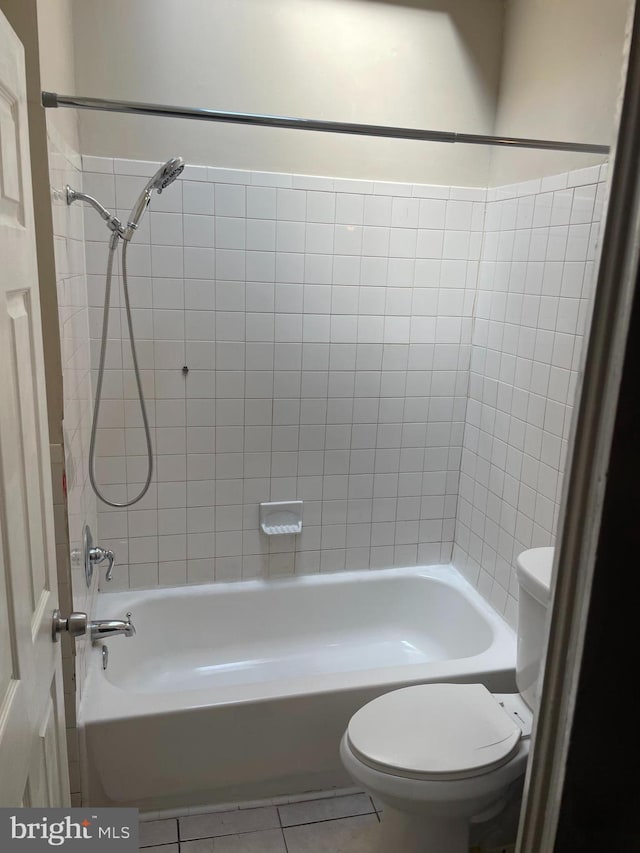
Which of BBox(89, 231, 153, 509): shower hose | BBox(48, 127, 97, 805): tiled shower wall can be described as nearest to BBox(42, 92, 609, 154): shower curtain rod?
BBox(48, 127, 97, 805): tiled shower wall

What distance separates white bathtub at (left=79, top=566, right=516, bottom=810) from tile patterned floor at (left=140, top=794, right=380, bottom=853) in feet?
0.20

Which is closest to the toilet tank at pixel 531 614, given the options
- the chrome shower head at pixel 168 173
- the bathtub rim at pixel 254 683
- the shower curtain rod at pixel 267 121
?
the bathtub rim at pixel 254 683

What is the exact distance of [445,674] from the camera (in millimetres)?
1984

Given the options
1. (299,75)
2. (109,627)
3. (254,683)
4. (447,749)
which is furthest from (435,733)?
(299,75)

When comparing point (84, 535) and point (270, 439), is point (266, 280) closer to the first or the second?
point (270, 439)

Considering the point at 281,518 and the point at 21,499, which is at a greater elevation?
the point at 21,499

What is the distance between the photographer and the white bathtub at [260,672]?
1.81 m

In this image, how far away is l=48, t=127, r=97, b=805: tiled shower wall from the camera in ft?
5.02

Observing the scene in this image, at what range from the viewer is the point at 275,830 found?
1850 millimetres

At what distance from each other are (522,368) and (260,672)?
1479 mm

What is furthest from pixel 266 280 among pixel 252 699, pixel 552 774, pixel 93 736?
pixel 552 774

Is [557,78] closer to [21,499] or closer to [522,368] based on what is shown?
[522,368]

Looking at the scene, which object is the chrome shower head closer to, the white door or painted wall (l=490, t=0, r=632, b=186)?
the white door

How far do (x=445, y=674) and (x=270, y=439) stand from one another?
1.04 metres
